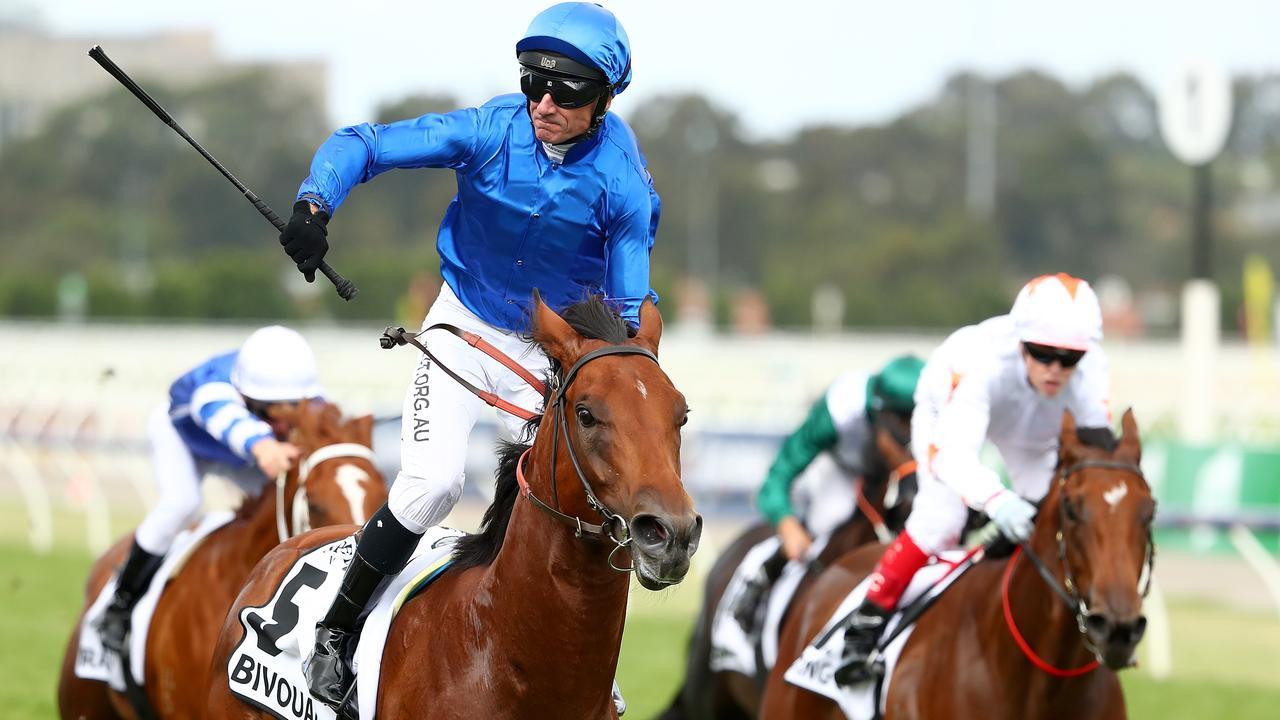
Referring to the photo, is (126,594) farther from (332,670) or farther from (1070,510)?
(1070,510)

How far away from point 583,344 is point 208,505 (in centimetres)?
1159

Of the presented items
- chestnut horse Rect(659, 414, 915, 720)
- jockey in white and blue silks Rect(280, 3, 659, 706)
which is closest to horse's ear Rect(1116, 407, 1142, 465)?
jockey in white and blue silks Rect(280, 3, 659, 706)

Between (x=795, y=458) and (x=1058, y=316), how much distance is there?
230 centimetres

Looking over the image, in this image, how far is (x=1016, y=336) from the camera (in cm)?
491

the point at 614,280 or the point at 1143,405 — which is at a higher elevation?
the point at 614,280

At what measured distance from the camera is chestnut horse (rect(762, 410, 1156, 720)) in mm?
4273

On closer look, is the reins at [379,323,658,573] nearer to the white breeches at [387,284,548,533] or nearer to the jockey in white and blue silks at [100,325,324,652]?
the white breeches at [387,284,548,533]

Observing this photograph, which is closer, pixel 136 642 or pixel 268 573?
pixel 268 573

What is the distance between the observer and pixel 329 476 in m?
5.30

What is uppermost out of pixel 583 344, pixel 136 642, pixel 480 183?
pixel 480 183

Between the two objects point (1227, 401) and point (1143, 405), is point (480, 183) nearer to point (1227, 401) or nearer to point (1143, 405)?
Result: point (1143, 405)

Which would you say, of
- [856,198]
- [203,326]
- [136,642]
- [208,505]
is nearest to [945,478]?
[136,642]

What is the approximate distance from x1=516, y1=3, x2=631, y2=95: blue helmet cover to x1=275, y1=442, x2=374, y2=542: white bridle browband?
6.75ft

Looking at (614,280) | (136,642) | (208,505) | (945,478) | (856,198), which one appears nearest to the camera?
(614,280)
